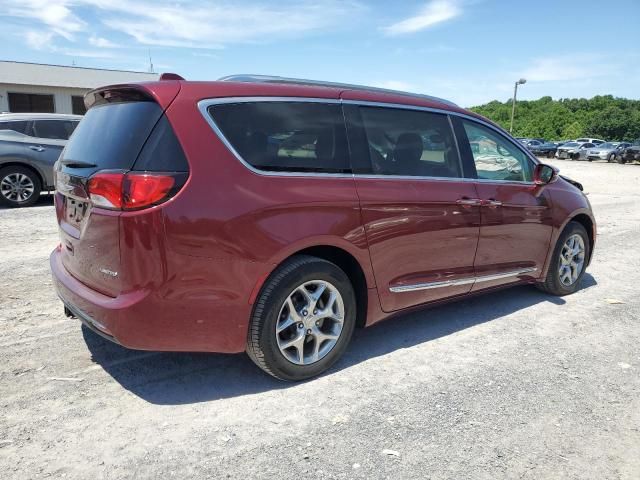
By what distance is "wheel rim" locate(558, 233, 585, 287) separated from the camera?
17.1 ft

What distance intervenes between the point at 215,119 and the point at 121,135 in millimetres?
540

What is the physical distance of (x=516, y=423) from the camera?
293 centimetres

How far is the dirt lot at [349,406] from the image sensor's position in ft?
8.28

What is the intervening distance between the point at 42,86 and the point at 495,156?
3138cm

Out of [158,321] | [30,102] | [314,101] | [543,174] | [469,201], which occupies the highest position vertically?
[30,102]

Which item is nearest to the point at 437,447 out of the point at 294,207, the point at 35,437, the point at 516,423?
the point at 516,423

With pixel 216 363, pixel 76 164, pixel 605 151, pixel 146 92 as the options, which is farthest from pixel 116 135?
pixel 605 151

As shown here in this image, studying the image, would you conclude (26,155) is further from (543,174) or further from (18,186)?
(543,174)

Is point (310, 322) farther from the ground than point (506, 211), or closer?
closer

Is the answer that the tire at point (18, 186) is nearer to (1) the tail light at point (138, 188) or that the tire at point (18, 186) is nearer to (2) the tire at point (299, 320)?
(1) the tail light at point (138, 188)

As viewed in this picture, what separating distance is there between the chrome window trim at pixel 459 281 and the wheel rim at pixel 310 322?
0.53 m

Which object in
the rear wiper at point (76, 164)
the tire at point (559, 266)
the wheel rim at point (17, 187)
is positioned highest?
the rear wiper at point (76, 164)

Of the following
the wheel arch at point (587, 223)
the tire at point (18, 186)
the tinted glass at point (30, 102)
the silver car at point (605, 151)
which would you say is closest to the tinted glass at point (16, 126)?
the tire at point (18, 186)

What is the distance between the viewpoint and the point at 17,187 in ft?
32.1
